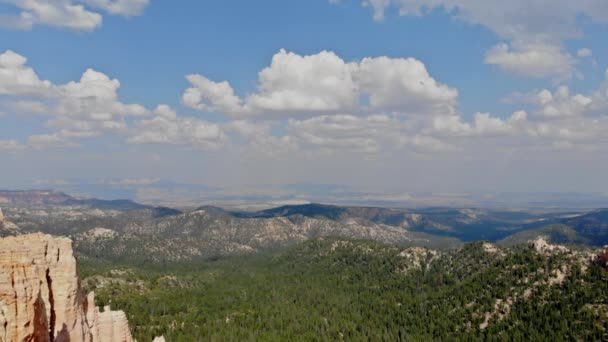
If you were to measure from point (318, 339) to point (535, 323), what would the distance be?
270 feet

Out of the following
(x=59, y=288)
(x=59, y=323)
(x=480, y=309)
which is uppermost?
(x=59, y=288)

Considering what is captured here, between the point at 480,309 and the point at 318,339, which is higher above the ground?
the point at 480,309

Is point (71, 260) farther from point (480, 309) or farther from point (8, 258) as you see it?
point (480, 309)

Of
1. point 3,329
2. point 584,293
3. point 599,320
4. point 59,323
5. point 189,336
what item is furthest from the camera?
point 189,336

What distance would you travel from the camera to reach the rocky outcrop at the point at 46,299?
32.6m

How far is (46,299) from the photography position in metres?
44.2

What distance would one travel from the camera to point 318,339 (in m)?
190

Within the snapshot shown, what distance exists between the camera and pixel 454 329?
188000 millimetres

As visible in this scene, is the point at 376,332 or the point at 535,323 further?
the point at 376,332

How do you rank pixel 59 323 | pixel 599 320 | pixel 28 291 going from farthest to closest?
pixel 599 320
pixel 59 323
pixel 28 291

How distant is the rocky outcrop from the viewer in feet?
107

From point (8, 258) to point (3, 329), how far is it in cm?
911

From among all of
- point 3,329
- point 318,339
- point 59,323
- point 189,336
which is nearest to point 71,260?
point 59,323

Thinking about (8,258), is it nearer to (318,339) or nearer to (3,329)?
(3,329)
